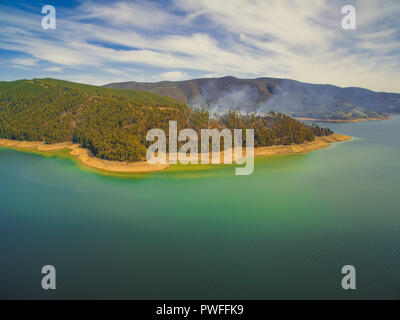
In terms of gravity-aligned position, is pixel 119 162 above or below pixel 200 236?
above

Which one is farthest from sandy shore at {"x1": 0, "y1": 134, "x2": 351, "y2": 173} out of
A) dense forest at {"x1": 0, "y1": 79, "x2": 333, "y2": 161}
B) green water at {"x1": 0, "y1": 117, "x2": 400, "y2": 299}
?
green water at {"x1": 0, "y1": 117, "x2": 400, "y2": 299}

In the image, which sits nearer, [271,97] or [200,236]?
[200,236]

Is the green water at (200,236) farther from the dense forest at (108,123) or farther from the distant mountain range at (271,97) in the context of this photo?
the distant mountain range at (271,97)

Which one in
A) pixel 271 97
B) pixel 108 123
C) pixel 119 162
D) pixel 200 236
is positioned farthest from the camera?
pixel 271 97

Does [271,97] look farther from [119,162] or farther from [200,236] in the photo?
[200,236]

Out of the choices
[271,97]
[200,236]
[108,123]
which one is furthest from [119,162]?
[271,97]

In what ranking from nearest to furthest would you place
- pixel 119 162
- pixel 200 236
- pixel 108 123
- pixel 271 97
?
pixel 200 236 → pixel 119 162 → pixel 108 123 → pixel 271 97
